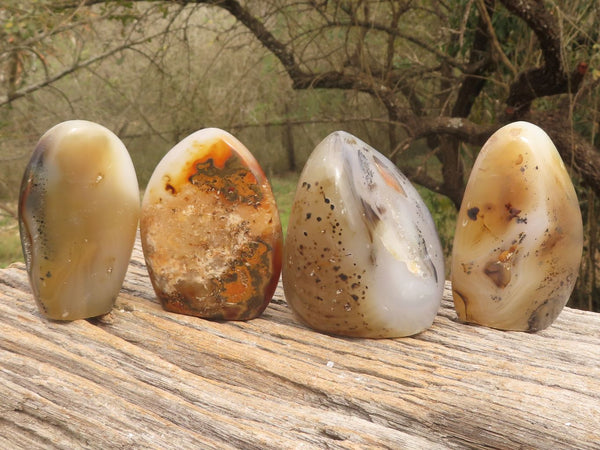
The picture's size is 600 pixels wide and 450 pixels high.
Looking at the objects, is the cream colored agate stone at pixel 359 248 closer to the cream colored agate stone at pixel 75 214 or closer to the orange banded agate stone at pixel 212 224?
the orange banded agate stone at pixel 212 224

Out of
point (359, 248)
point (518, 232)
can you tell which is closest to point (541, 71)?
point (518, 232)

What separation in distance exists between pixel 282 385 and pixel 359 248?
20cm

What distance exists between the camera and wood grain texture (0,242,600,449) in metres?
0.74

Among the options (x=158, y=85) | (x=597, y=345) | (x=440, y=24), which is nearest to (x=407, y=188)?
(x=597, y=345)

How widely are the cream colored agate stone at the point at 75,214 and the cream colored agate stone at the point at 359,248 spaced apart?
249 millimetres

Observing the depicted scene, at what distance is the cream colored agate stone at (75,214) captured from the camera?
35.5 inches

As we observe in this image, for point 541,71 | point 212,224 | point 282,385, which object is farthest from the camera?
point 541,71

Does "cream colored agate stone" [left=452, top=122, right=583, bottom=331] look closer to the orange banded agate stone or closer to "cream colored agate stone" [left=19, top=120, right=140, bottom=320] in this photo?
the orange banded agate stone

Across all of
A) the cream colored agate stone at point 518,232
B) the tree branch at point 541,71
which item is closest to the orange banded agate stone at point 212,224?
the cream colored agate stone at point 518,232

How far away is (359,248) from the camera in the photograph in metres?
0.88

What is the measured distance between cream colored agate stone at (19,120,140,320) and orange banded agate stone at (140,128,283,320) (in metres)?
0.05

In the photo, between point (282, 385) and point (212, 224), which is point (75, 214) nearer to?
point (212, 224)

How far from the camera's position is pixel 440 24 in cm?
197

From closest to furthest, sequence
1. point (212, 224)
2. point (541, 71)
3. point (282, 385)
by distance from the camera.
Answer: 1. point (282, 385)
2. point (212, 224)
3. point (541, 71)
